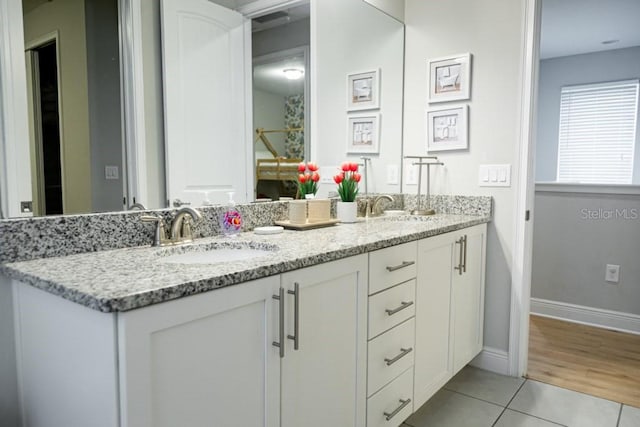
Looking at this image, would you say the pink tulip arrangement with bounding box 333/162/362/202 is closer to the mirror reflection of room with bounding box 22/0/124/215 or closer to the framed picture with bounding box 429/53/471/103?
the framed picture with bounding box 429/53/471/103

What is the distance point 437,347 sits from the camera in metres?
2.02

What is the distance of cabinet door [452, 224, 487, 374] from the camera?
218cm

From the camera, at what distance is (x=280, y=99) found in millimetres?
2018

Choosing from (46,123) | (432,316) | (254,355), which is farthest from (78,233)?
(432,316)

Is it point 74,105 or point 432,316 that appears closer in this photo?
point 74,105

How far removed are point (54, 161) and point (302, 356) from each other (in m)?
0.87

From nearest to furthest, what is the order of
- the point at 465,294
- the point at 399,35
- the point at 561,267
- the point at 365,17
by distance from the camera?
1. the point at 465,294
2. the point at 365,17
3. the point at 399,35
4. the point at 561,267

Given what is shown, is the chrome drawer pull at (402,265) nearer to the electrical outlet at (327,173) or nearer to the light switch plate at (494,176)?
the electrical outlet at (327,173)

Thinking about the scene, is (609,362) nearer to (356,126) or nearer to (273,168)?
(356,126)

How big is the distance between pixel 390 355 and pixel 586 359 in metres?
1.72

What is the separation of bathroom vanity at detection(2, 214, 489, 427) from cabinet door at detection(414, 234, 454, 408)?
0.09 ft

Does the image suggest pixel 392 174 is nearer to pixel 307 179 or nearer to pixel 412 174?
pixel 412 174

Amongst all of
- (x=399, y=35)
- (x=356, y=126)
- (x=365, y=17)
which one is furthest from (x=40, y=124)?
(x=399, y=35)

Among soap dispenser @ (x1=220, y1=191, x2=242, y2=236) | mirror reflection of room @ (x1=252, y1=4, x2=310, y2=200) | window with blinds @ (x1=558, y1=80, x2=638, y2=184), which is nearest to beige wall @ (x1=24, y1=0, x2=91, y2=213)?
soap dispenser @ (x1=220, y1=191, x2=242, y2=236)
